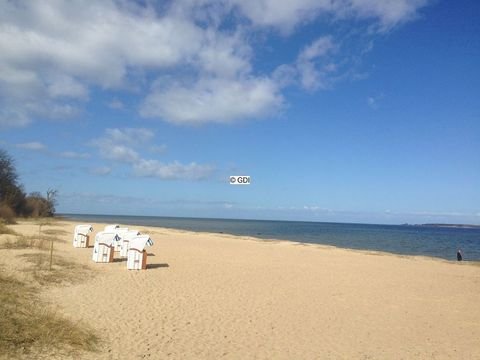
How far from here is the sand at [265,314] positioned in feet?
21.6

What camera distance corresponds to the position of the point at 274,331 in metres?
7.62

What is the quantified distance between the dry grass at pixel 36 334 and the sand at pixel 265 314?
14.3 inches

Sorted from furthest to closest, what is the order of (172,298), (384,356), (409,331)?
(172,298) < (409,331) < (384,356)

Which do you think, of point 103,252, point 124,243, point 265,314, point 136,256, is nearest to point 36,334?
point 265,314

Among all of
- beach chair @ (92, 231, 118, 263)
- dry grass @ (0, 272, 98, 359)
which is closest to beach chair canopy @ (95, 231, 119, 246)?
beach chair @ (92, 231, 118, 263)

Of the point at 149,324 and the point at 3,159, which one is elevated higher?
the point at 3,159

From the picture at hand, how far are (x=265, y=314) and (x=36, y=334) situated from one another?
492cm

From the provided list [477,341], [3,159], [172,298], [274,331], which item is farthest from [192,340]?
[3,159]

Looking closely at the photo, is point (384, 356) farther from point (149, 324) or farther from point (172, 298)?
point (172, 298)

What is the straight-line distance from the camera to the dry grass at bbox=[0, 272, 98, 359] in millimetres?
5098

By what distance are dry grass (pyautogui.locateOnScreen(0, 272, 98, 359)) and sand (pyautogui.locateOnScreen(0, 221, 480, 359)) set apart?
362 mm

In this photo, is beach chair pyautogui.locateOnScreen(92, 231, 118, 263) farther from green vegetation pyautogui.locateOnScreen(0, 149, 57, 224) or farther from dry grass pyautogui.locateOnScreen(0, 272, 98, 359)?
green vegetation pyautogui.locateOnScreen(0, 149, 57, 224)

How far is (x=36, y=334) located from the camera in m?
5.54

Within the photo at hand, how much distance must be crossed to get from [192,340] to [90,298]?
11.1 feet
